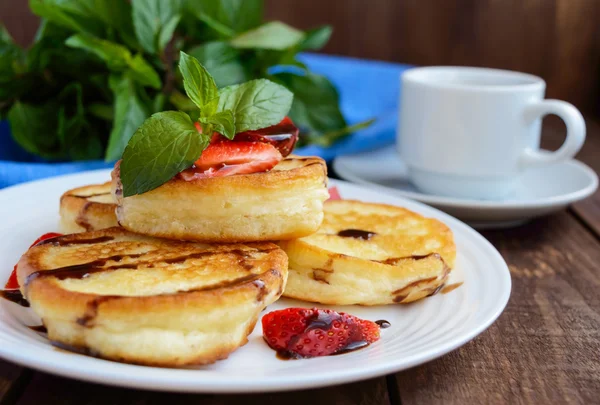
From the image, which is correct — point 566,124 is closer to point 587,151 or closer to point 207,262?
point 587,151

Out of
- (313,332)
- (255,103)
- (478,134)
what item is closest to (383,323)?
(313,332)

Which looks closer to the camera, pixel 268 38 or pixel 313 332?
pixel 313 332

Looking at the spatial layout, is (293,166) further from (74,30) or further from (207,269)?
(74,30)

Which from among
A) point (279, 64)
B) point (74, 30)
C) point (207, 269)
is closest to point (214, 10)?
point (279, 64)

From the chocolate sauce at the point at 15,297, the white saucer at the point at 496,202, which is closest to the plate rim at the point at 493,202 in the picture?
the white saucer at the point at 496,202

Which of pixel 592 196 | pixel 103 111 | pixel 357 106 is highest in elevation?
pixel 103 111

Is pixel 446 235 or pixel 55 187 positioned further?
pixel 55 187

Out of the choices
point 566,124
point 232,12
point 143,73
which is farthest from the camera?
point 232,12
